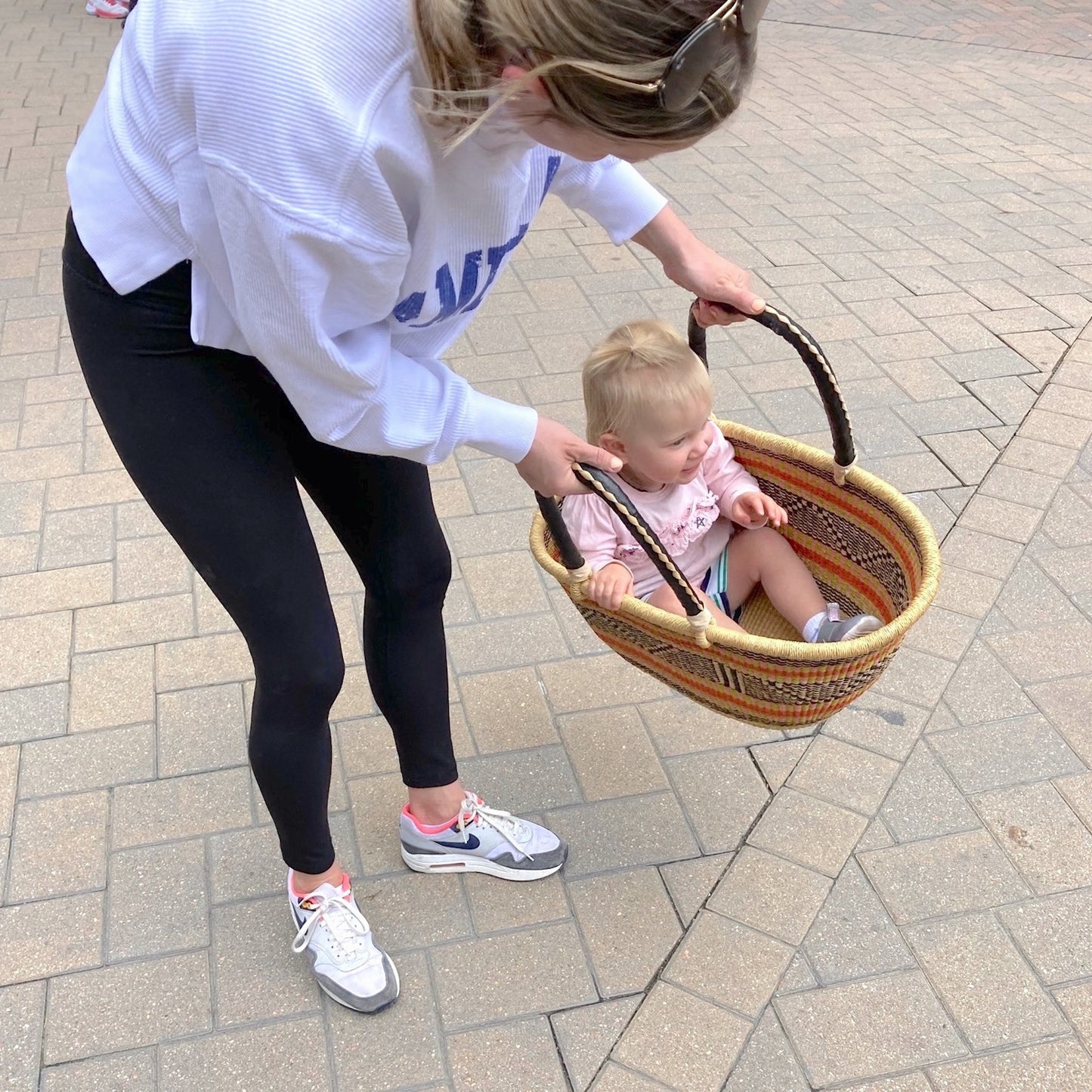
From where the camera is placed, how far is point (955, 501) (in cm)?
316

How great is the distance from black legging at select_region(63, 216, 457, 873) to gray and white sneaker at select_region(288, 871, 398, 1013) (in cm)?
8

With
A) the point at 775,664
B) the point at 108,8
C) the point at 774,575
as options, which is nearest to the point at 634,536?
the point at 775,664

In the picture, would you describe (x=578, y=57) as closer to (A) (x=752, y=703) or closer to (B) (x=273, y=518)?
(B) (x=273, y=518)

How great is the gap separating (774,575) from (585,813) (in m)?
0.63

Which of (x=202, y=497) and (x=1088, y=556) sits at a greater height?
(x=202, y=497)

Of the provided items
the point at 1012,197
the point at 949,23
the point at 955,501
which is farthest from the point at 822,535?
the point at 949,23

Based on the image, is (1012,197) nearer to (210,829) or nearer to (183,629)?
(183,629)

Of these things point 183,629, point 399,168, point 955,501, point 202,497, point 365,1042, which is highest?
point 399,168

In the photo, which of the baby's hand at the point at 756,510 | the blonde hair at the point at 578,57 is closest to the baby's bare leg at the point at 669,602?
the baby's hand at the point at 756,510

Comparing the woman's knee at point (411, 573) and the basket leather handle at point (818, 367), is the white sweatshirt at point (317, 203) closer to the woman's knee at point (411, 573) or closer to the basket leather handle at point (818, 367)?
the woman's knee at point (411, 573)

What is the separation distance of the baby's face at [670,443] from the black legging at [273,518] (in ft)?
1.43

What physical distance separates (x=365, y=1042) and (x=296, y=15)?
154 centimetres

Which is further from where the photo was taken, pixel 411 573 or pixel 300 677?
pixel 411 573

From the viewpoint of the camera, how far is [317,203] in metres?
1.08
